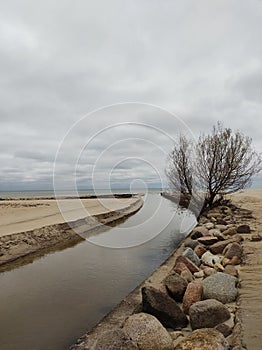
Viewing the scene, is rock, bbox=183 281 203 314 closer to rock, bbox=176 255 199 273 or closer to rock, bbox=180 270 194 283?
rock, bbox=180 270 194 283

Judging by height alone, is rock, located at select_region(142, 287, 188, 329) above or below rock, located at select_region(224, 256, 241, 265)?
below

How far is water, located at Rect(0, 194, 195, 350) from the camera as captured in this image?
6059mm

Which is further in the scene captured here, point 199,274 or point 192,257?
point 192,257

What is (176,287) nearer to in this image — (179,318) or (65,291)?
(179,318)

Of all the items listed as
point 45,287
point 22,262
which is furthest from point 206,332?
point 22,262

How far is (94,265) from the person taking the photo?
1124cm

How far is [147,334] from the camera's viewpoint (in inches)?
191

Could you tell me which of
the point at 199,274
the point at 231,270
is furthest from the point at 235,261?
the point at 199,274

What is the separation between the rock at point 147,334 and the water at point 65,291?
1402 millimetres

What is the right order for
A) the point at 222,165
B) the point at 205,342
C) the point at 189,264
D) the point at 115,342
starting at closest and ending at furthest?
the point at 205,342 → the point at 115,342 → the point at 189,264 → the point at 222,165

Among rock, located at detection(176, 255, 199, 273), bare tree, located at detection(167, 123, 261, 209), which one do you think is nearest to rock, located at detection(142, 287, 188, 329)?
rock, located at detection(176, 255, 199, 273)

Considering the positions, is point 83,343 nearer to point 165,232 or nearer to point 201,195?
point 165,232

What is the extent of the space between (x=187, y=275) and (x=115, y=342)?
155 inches

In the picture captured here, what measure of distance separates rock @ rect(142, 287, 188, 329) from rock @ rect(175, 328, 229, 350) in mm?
1206
